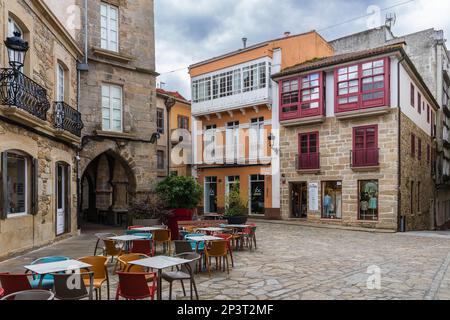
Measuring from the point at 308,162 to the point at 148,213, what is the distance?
33.4 feet

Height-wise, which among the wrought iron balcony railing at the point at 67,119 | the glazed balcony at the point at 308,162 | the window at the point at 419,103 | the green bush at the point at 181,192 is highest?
the window at the point at 419,103

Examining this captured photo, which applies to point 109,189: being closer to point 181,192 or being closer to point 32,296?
point 181,192

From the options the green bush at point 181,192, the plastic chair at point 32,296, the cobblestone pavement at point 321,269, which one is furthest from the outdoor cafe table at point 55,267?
the green bush at point 181,192

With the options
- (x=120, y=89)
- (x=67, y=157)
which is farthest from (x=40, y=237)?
(x=120, y=89)

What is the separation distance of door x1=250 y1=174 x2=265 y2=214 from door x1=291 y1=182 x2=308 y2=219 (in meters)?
1.89

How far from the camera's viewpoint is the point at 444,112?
28219 millimetres

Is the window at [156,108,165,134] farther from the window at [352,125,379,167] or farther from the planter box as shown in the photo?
the planter box

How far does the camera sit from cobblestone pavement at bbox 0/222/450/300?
6180 mm

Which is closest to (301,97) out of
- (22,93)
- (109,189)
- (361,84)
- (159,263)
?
(361,84)

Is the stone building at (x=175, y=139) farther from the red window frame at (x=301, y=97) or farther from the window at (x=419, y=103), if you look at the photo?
the window at (x=419, y=103)

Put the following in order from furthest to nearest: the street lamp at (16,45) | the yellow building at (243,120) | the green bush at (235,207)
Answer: the yellow building at (243,120)
the green bush at (235,207)
the street lamp at (16,45)

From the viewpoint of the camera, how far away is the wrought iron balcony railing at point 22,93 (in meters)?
8.16

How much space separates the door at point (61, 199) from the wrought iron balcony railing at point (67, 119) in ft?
4.04

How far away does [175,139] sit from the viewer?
95.9 feet
